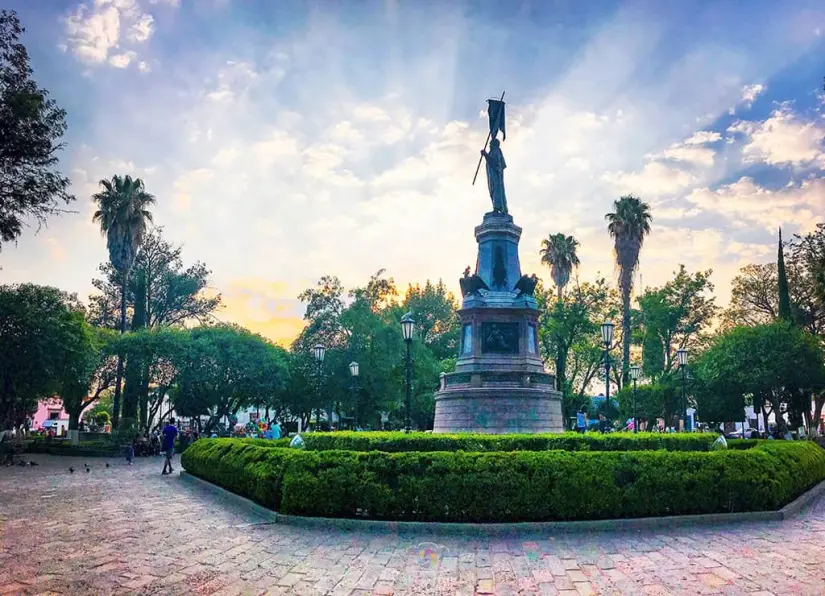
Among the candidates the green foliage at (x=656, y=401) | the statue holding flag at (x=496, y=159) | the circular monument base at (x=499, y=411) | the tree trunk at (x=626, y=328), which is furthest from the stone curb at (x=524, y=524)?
the tree trunk at (x=626, y=328)

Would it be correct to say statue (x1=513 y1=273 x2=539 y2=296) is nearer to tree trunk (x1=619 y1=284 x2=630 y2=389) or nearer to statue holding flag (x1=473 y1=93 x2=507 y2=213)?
statue holding flag (x1=473 y1=93 x2=507 y2=213)

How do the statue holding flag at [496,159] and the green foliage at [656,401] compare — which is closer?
the statue holding flag at [496,159]

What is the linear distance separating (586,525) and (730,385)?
3165cm

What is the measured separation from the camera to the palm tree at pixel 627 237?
4597cm

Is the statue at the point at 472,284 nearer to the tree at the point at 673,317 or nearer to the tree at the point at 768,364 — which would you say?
the tree at the point at 768,364

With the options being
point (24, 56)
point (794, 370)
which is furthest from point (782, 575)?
point (794, 370)

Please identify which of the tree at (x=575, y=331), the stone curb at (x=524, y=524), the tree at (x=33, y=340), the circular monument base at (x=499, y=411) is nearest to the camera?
the stone curb at (x=524, y=524)

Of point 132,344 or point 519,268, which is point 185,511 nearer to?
point 519,268

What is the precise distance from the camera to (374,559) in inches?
327

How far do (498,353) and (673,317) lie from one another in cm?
3015

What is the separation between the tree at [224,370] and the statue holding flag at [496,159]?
1827 centimetres

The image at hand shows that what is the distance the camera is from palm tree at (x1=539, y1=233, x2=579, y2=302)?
5053cm

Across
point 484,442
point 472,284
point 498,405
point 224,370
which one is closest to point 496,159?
point 472,284

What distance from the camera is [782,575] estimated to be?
24.3ft
